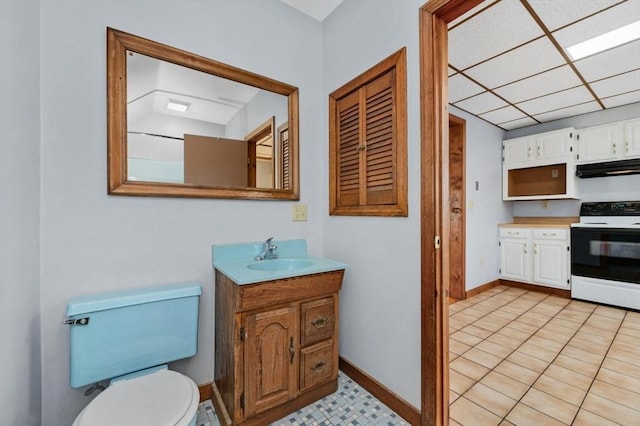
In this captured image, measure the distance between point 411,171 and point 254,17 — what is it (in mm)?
1498

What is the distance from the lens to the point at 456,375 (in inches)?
73.9

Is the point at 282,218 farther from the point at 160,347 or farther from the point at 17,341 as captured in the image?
the point at 17,341

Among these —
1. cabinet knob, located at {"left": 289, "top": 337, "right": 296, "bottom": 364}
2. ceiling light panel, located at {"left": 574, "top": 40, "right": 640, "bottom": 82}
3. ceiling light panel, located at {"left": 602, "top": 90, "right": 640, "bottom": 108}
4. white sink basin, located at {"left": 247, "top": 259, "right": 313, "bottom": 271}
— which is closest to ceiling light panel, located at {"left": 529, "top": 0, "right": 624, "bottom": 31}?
ceiling light panel, located at {"left": 574, "top": 40, "right": 640, "bottom": 82}

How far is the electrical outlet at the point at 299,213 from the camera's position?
6.50 ft

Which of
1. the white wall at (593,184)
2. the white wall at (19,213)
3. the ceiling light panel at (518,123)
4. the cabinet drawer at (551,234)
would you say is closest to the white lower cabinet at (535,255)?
the cabinet drawer at (551,234)

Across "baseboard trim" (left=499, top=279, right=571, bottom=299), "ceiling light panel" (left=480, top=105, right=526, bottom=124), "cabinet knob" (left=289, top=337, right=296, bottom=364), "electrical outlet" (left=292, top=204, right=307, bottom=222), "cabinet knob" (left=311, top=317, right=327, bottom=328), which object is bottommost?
"baseboard trim" (left=499, top=279, right=571, bottom=299)

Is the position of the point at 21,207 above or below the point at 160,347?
above

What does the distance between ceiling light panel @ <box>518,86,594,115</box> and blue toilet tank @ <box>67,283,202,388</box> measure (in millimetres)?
4060

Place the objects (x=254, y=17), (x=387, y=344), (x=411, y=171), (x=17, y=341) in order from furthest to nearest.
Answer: (x=254, y=17), (x=387, y=344), (x=411, y=171), (x=17, y=341)

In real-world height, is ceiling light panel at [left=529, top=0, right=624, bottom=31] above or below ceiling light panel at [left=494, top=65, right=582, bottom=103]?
above

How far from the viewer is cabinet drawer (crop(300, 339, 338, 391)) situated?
1.52 metres

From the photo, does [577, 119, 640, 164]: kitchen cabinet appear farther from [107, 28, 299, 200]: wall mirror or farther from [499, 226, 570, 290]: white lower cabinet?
[107, 28, 299, 200]: wall mirror

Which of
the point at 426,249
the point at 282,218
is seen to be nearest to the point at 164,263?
the point at 282,218

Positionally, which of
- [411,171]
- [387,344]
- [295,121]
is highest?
[295,121]
